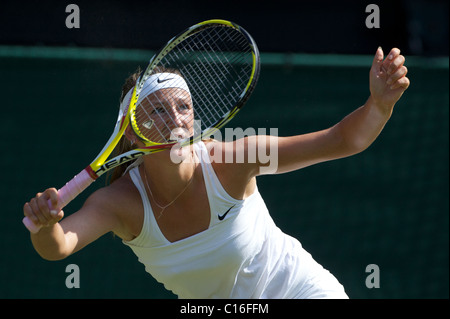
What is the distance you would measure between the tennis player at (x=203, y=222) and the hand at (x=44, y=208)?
0.24 m

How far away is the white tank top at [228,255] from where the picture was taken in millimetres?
2164

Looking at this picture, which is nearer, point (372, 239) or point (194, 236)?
point (194, 236)

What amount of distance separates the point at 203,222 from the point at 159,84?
44cm

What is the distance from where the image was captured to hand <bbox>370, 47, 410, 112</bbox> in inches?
72.7

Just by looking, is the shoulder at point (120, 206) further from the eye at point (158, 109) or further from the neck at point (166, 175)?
the eye at point (158, 109)

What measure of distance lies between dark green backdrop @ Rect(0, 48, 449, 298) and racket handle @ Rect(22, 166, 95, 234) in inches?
52.5

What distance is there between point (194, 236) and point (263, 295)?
11.7 inches

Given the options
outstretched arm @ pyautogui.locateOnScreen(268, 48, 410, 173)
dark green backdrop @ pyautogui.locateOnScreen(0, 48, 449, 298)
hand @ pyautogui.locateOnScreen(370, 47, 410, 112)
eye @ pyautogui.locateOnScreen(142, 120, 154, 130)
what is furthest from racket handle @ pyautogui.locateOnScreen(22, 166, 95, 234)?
dark green backdrop @ pyautogui.locateOnScreen(0, 48, 449, 298)

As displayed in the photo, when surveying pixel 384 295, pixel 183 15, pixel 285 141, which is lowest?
A: pixel 384 295

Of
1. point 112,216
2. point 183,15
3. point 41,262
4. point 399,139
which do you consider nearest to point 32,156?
point 41,262

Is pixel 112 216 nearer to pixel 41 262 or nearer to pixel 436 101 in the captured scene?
pixel 41 262

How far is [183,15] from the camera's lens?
3336mm

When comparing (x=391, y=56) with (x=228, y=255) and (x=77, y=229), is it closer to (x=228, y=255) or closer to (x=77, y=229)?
(x=228, y=255)

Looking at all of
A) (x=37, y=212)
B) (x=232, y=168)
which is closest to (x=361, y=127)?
(x=232, y=168)
